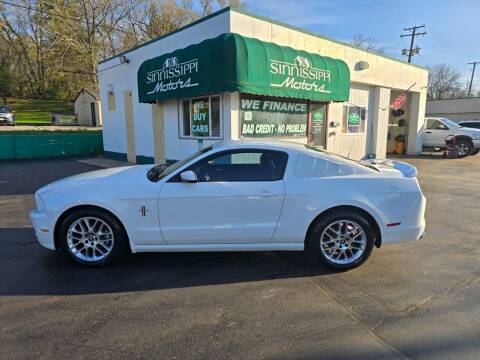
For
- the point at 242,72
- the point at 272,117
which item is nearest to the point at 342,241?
the point at 242,72

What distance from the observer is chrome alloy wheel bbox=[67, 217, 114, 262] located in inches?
153

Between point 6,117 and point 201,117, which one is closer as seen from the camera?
point 201,117

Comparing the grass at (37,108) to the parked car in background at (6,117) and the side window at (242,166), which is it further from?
the side window at (242,166)

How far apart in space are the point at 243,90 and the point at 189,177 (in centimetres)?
481

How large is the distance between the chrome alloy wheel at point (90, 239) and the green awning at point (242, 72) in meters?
5.05

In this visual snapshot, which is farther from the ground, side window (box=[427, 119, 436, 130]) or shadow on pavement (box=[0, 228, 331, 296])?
side window (box=[427, 119, 436, 130])

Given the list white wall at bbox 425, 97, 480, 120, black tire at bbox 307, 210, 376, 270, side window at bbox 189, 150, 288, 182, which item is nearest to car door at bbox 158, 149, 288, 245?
side window at bbox 189, 150, 288, 182

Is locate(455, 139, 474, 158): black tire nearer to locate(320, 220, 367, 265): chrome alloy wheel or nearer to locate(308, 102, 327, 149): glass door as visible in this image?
locate(308, 102, 327, 149): glass door

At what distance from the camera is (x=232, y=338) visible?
271cm

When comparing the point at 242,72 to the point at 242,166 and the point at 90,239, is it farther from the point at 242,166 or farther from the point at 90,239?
the point at 90,239

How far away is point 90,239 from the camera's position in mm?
3941

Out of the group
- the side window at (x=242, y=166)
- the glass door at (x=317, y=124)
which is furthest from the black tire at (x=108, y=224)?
the glass door at (x=317, y=124)

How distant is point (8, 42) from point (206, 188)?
58.3 m

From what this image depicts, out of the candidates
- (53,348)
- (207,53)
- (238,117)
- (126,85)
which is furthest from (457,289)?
(126,85)
